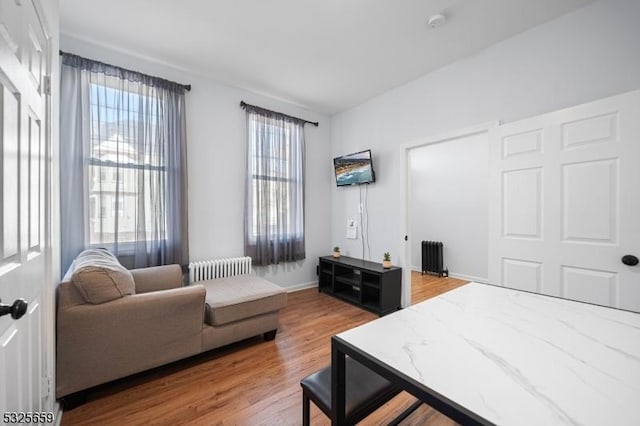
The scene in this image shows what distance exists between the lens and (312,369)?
6.89 feet

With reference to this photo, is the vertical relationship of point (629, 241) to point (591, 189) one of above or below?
below

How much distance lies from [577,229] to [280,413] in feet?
8.45

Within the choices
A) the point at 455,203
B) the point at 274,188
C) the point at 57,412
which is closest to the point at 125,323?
the point at 57,412

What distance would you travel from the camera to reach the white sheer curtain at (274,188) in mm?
3572

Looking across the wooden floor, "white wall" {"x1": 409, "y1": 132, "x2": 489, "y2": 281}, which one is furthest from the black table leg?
"white wall" {"x1": 409, "y1": 132, "x2": 489, "y2": 281}

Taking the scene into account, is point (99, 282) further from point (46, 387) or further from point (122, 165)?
point (122, 165)

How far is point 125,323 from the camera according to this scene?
1.77 m

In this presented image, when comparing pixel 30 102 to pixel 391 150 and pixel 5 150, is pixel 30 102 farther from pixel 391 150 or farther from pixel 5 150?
pixel 391 150

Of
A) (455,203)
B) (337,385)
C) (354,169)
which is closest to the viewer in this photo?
(337,385)

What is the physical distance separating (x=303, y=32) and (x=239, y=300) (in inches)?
102

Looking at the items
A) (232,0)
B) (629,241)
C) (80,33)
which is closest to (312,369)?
(629,241)

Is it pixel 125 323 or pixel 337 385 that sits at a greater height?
pixel 337 385

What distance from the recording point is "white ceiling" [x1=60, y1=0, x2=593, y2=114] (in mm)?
2119

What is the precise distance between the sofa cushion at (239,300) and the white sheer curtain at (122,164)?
2.57 ft
